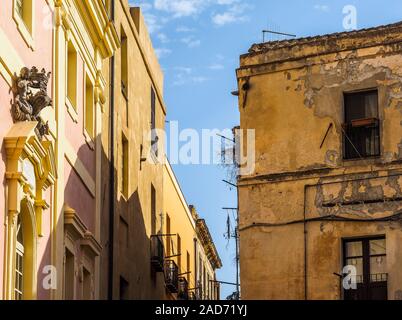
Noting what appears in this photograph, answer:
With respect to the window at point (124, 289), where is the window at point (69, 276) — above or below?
below

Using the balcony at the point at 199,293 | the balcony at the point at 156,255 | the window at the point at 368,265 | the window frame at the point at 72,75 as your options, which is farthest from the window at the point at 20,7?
the balcony at the point at 199,293

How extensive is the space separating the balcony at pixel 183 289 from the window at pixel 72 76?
1621 centimetres

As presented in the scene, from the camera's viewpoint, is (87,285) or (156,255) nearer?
(87,285)

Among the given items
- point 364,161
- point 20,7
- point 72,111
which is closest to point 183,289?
point 364,161

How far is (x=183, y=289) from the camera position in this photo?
3984 centimetres

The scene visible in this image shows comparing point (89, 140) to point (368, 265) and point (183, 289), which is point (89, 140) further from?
point (183, 289)

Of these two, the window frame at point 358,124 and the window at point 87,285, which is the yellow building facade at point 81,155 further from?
the window frame at point 358,124

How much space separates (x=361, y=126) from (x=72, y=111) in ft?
25.4

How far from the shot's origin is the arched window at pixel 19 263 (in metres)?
19.1

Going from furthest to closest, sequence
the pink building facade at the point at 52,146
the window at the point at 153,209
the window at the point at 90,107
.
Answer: the window at the point at 153,209
the window at the point at 90,107
the pink building facade at the point at 52,146

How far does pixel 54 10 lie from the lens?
21.9 meters

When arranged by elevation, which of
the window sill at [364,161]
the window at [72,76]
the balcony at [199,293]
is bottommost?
the balcony at [199,293]

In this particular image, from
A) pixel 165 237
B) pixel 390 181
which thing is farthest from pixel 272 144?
pixel 165 237
